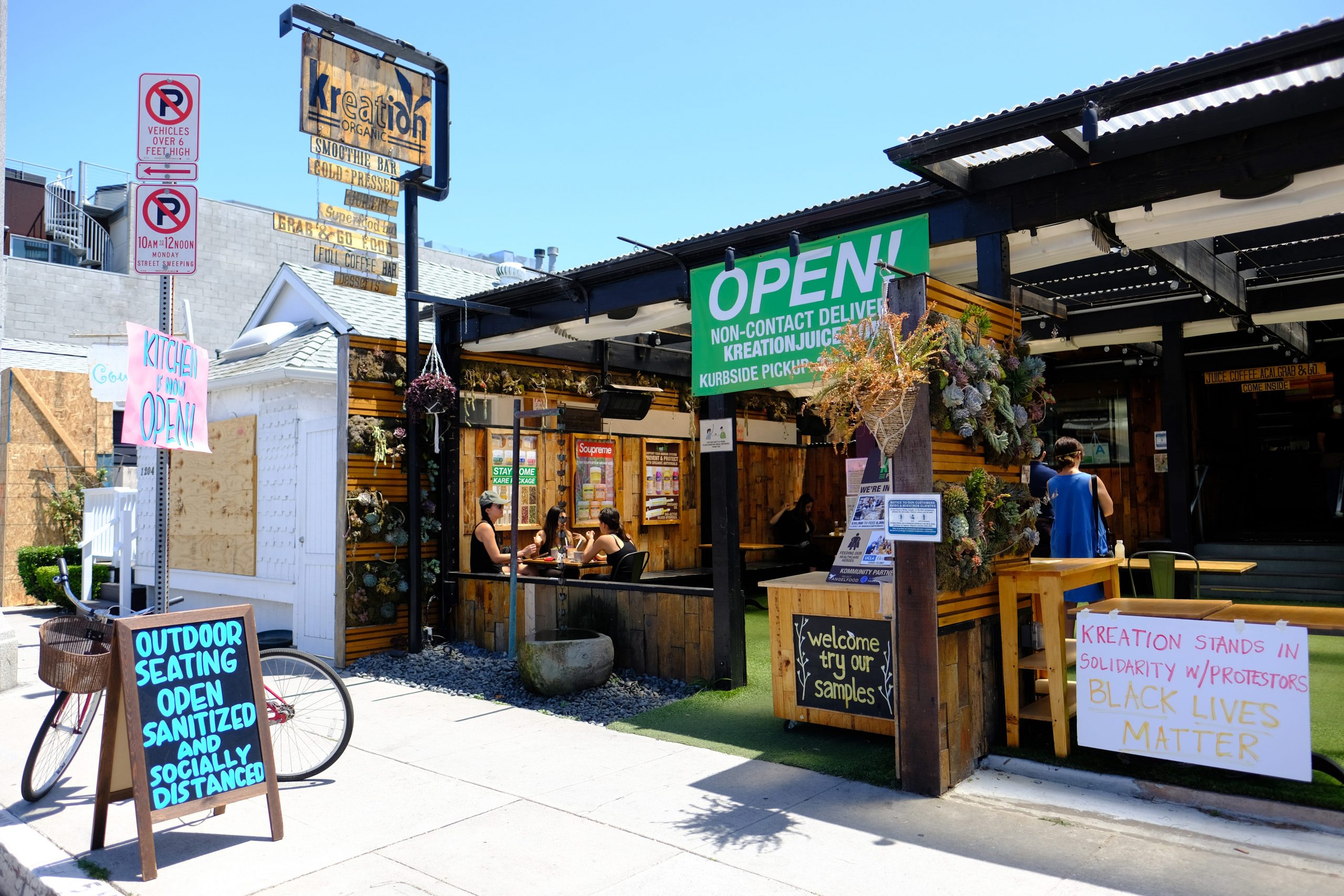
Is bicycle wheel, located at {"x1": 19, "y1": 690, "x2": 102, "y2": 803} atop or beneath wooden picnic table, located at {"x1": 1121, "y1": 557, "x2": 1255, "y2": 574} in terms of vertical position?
beneath

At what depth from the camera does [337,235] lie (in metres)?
8.06

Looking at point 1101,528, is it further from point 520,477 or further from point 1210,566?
point 520,477

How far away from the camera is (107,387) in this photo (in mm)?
5254

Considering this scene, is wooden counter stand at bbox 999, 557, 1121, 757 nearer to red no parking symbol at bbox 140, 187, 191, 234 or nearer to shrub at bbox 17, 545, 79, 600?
red no parking symbol at bbox 140, 187, 191, 234

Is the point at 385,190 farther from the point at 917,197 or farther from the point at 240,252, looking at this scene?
the point at 240,252

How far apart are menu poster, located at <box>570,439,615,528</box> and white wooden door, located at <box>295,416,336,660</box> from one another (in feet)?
10.6

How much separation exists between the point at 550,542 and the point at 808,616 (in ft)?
14.6

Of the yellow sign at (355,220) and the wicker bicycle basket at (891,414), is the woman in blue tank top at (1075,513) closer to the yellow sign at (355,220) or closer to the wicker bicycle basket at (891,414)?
the wicker bicycle basket at (891,414)

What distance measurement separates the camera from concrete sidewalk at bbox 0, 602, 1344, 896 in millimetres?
3561

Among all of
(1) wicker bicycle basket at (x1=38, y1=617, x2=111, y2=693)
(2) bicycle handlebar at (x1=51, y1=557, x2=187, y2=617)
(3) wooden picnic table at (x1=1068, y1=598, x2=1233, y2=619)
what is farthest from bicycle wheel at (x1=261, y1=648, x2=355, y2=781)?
(3) wooden picnic table at (x1=1068, y1=598, x2=1233, y2=619)

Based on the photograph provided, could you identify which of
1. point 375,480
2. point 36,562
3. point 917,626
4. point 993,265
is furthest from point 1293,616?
point 36,562

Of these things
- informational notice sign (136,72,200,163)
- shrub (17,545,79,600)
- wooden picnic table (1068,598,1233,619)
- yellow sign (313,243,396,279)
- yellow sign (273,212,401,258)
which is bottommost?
shrub (17,545,79,600)

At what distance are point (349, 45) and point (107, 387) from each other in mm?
4428

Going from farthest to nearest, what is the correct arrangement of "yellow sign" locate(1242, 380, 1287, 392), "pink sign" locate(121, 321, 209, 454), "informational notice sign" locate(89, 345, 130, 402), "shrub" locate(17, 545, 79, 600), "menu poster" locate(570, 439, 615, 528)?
"shrub" locate(17, 545, 79, 600)
"yellow sign" locate(1242, 380, 1287, 392)
"menu poster" locate(570, 439, 615, 528)
"informational notice sign" locate(89, 345, 130, 402)
"pink sign" locate(121, 321, 209, 454)
